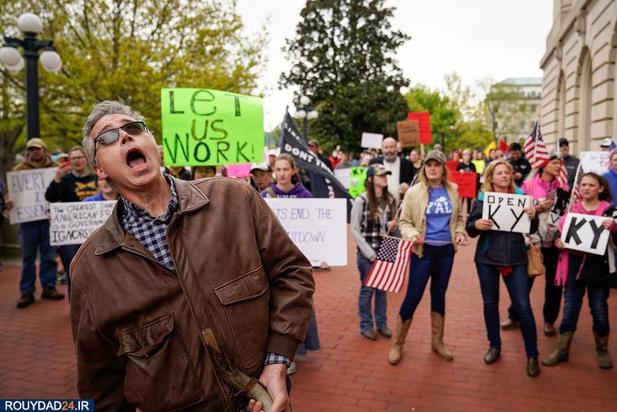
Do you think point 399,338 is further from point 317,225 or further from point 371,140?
point 371,140

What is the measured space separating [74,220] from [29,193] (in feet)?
4.73

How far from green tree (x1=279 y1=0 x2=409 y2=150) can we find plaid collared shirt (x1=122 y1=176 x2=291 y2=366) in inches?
1573

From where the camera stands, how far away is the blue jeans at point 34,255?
281 inches

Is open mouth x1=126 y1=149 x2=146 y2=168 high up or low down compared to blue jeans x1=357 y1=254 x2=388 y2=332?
up

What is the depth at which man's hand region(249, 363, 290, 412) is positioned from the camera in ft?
5.95

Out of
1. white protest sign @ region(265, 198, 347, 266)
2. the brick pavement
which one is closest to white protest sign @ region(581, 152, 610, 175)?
the brick pavement

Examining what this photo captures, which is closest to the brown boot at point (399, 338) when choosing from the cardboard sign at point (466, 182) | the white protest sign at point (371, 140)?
the cardboard sign at point (466, 182)

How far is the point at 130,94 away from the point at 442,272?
11.7 m

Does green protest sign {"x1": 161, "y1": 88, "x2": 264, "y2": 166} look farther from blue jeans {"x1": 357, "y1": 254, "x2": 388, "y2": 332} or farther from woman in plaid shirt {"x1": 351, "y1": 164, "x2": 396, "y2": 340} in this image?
blue jeans {"x1": 357, "y1": 254, "x2": 388, "y2": 332}

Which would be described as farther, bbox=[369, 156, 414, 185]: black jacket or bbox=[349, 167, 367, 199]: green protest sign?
bbox=[349, 167, 367, 199]: green protest sign

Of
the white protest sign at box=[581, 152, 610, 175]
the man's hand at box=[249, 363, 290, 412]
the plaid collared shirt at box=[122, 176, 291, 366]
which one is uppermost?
the white protest sign at box=[581, 152, 610, 175]

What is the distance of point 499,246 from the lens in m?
4.85

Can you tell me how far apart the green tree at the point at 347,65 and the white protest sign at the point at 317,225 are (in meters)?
36.7

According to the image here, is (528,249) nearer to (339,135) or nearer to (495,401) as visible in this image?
(495,401)
